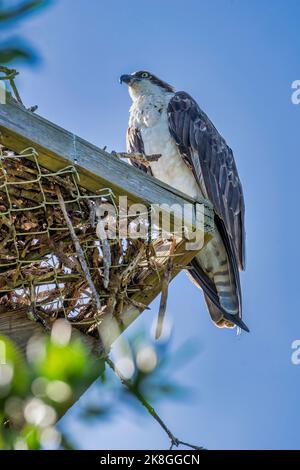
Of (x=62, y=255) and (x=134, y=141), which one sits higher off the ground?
(x=134, y=141)

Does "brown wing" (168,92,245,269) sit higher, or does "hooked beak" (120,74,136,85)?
"hooked beak" (120,74,136,85)

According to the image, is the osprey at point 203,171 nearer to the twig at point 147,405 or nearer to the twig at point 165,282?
the twig at point 165,282

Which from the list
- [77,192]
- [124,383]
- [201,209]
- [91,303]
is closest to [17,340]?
[91,303]

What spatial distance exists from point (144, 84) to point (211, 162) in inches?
49.8

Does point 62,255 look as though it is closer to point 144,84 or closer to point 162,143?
point 162,143

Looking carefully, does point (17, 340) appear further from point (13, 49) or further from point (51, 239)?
point (13, 49)

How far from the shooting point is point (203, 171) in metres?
5.17

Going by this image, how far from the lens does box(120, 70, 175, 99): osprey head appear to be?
6133 millimetres

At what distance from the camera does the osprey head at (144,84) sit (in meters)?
6.13

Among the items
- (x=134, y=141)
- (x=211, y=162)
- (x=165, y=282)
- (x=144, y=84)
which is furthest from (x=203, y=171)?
(x=165, y=282)

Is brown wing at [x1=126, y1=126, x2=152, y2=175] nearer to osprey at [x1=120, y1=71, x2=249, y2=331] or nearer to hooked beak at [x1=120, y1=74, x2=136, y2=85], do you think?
osprey at [x1=120, y1=71, x2=249, y2=331]

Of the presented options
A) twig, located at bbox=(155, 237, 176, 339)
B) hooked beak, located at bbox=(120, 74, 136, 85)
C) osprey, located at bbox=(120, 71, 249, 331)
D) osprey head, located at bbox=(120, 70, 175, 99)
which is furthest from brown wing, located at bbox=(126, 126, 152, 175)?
twig, located at bbox=(155, 237, 176, 339)

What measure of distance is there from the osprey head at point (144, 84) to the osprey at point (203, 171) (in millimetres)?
23

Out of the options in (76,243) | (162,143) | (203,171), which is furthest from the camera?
(162,143)
